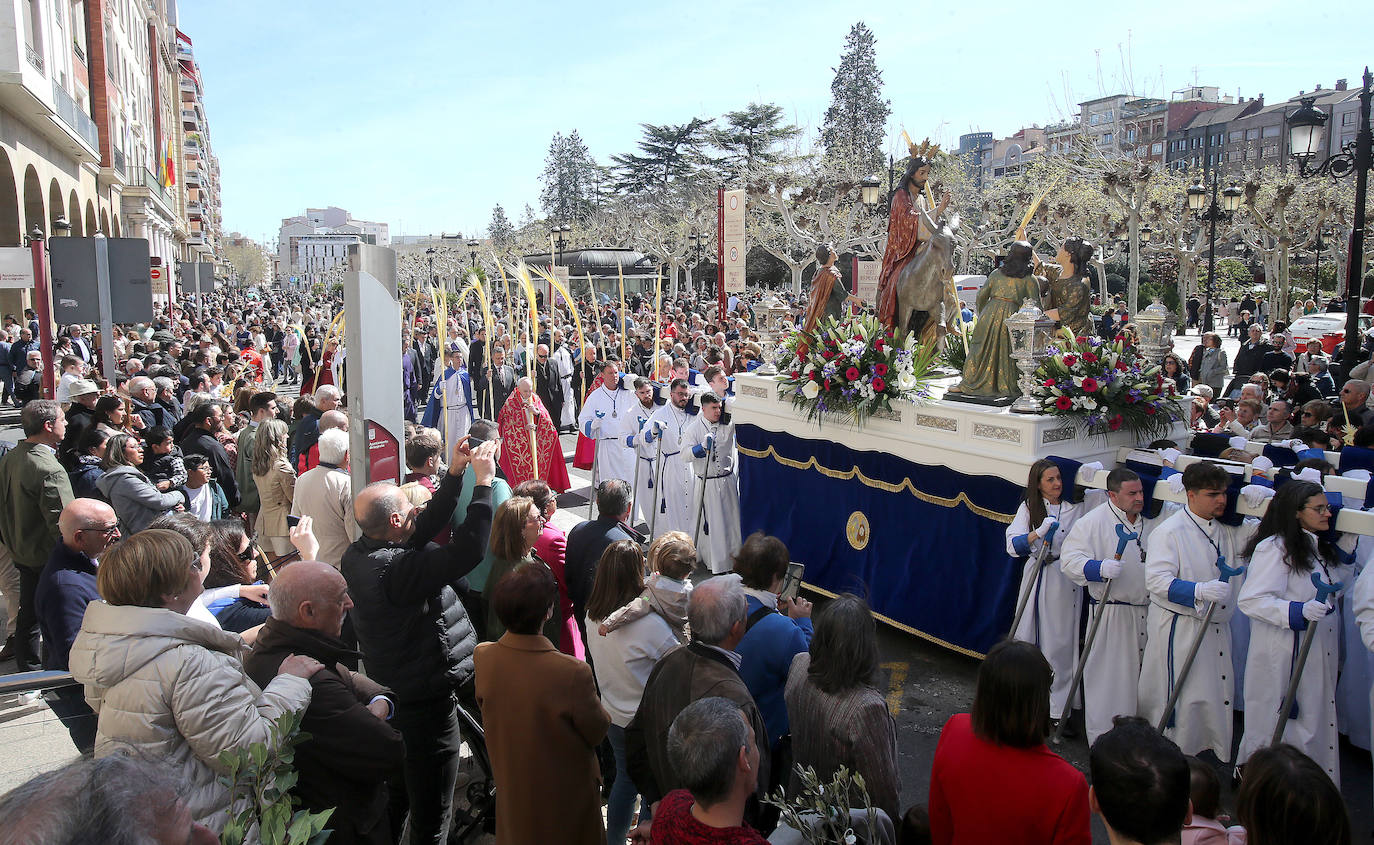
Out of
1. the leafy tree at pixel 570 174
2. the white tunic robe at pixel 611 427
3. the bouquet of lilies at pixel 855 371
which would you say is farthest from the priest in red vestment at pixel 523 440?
the leafy tree at pixel 570 174

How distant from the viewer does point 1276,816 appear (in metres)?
2.23

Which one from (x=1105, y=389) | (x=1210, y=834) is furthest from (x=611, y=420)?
(x=1210, y=834)

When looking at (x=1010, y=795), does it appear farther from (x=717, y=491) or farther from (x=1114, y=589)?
(x=717, y=491)

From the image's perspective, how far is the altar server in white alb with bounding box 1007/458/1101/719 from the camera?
569 cm

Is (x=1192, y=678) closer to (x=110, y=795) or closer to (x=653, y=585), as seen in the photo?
(x=653, y=585)

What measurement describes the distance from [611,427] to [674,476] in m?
1.98

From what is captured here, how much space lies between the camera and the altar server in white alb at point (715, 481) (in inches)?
348

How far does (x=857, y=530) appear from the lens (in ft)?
24.9

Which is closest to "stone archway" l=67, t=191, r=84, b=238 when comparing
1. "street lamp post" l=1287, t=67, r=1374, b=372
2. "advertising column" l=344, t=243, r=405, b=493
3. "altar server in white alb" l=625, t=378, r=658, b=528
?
"altar server in white alb" l=625, t=378, r=658, b=528

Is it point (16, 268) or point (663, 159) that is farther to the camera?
point (663, 159)

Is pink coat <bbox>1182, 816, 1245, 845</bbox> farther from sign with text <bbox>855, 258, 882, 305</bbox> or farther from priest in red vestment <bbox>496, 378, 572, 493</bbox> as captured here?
sign with text <bbox>855, 258, 882, 305</bbox>

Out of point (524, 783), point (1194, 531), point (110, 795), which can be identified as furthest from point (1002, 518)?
point (110, 795)

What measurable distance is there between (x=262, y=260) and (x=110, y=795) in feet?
488

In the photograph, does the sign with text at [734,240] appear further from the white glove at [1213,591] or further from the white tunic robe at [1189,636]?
the white glove at [1213,591]
